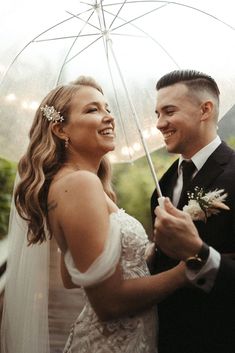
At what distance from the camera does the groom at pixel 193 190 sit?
1.92m

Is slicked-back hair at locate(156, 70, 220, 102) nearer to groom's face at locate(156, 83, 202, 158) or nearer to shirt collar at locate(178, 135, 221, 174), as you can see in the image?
groom's face at locate(156, 83, 202, 158)

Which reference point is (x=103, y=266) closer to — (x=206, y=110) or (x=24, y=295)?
(x=24, y=295)

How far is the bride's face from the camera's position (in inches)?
92.8

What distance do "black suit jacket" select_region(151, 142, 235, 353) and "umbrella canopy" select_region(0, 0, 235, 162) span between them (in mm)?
697

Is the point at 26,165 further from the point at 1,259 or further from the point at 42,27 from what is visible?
the point at 1,259

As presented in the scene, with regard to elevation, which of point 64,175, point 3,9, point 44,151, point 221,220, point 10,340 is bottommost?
point 10,340

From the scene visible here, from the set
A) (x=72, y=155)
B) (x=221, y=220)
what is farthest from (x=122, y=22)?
(x=221, y=220)

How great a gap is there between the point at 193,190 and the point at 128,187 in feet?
7.53

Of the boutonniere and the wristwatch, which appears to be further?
the boutonniere

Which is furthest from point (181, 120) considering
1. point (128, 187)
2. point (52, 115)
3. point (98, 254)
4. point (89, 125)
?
point (128, 187)

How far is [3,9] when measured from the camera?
2504 mm

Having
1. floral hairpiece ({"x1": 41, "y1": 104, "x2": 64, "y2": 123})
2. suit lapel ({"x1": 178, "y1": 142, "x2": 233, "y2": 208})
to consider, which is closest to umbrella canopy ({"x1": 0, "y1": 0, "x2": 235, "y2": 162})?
floral hairpiece ({"x1": 41, "y1": 104, "x2": 64, "y2": 123})

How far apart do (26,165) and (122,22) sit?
1206mm

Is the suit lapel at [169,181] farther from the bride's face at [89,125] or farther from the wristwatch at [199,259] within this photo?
the wristwatch at [199,259]
